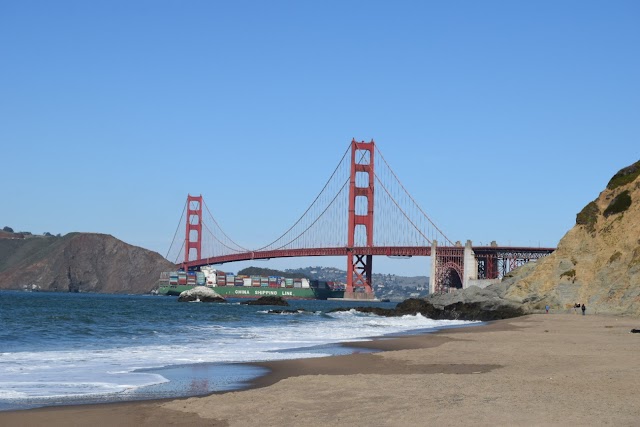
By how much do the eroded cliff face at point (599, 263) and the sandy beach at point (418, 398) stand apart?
24.0 meters

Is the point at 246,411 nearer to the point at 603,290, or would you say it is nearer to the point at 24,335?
the point at 24,335

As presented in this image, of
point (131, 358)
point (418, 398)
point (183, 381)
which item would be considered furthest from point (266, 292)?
point (418, 398)

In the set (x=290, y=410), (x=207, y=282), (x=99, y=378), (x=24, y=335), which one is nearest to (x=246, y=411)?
(x=290, y=410)

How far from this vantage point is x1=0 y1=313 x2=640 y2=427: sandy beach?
400 inches

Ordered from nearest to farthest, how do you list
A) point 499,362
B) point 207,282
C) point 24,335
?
point 499,362 < point 24,335 < point 207,282

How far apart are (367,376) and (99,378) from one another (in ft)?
17.4

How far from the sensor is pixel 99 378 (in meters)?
16.5

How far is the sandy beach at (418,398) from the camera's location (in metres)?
10.2

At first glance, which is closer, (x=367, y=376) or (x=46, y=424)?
(x=46, y=424)

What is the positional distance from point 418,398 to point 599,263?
1435 inches

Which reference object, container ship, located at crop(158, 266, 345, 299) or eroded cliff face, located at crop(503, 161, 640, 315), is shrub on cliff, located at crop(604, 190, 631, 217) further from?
container ship, located at crop(158, 266, 345, 299)

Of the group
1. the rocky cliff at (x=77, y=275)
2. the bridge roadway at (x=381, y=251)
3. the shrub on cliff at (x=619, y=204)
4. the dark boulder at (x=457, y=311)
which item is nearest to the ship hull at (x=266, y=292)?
the rocky cliff at (x=77, y=275)

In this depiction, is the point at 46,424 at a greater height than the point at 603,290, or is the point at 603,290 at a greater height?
the point at 603,290

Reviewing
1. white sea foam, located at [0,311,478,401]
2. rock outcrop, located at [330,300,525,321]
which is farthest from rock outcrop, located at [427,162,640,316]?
white sea foam, located at [0,311,478,401]
